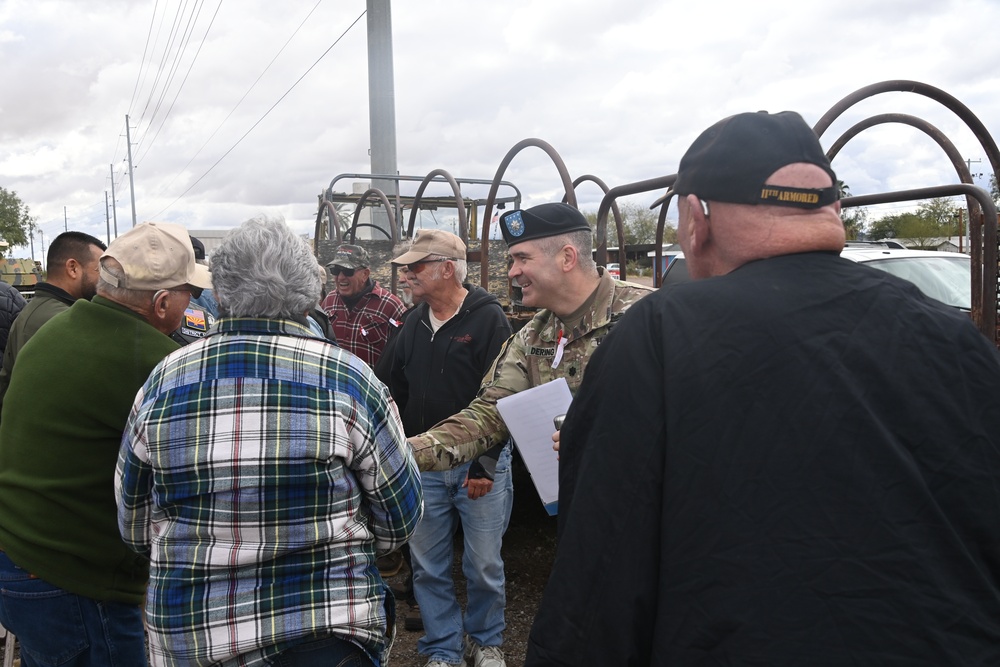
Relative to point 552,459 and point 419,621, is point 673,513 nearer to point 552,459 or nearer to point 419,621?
point 552,459

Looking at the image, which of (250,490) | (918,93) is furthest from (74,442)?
(918,93)

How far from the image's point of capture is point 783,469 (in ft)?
3.34

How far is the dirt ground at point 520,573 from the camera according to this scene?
3.80 meters

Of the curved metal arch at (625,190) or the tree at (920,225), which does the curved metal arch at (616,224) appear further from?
the tree at (920,225)

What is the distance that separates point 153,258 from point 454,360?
1686mm

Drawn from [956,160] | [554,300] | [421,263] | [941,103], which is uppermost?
[941,103]

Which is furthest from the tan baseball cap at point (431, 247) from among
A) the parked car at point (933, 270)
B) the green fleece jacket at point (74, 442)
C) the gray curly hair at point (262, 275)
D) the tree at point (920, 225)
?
the tree at point (920, 225)

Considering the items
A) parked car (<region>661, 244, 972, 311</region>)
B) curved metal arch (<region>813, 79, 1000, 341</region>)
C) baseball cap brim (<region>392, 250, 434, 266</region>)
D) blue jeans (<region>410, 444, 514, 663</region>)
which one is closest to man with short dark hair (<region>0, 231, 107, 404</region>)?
baseball cap brim (<region>392, 250, 434, 266</region>)

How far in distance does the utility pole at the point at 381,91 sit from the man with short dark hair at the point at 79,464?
11.5m

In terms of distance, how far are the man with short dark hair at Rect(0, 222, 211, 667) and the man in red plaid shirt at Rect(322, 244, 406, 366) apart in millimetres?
2970

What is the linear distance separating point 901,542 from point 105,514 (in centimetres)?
198

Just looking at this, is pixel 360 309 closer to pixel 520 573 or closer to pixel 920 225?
pixel 520 573

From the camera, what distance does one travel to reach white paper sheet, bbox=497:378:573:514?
231 cm

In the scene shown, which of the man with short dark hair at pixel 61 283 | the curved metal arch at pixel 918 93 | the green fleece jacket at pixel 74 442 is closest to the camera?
the green fleece jacket at pixel 74 442
